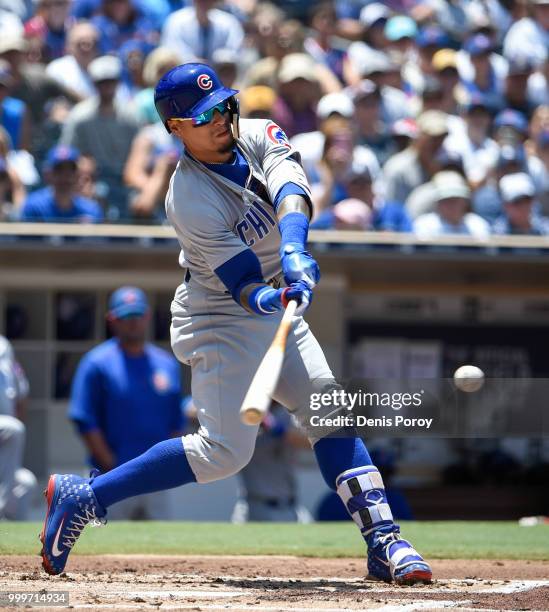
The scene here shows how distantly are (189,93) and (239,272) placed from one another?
23.3 inches

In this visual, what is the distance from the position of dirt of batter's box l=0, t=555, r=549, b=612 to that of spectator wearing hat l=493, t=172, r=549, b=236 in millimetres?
4304

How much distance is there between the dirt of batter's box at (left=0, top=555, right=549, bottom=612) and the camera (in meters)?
3.74

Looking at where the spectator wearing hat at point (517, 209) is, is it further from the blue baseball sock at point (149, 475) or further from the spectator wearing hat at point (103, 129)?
the blue baseball sock at point (149, 475)

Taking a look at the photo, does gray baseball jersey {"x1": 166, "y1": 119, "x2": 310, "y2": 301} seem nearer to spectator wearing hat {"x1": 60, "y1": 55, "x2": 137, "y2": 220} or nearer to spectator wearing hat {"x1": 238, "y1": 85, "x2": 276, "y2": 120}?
spectator wearing hat {"x1": 238, "y1": 85, "x2": 276, "y2": 120}

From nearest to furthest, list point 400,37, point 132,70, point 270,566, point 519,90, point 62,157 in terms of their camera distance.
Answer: point 270,566
point 62,157
point 132,70
point 519,90
point 400,37

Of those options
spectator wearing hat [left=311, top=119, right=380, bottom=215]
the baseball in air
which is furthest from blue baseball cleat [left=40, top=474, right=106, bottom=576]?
spectator wearing hat [left=311, top=119, right=380, bottom=215]

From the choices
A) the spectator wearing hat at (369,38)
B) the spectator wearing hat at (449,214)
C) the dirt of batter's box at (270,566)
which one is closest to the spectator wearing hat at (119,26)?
the spectator wearing hat at (369,38)

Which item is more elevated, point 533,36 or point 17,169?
point 533,36

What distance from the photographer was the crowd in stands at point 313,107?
345 inches

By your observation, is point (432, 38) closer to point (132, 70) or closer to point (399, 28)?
point (399, 28)

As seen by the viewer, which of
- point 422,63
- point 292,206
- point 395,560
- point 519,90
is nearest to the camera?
point 292,206

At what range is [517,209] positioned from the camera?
29.6ft

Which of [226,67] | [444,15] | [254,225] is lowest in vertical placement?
[254,225]

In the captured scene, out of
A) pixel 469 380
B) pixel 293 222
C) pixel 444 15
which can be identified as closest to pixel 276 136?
pixel 293 222
